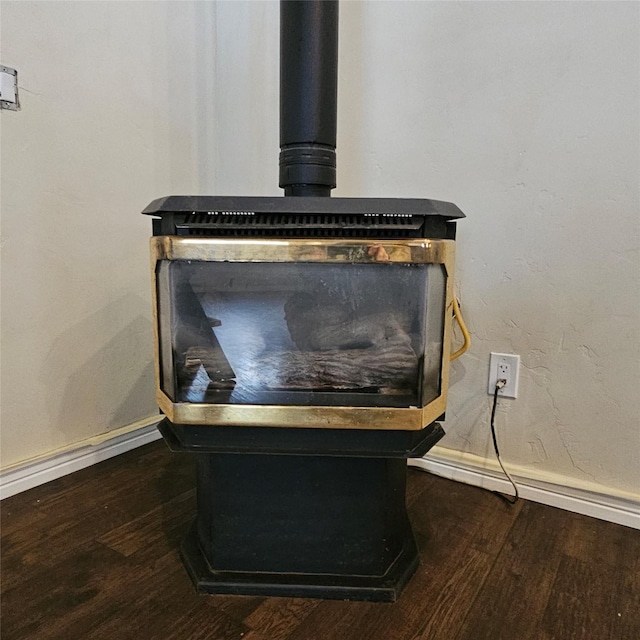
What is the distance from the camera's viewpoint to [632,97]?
1158 millimetres

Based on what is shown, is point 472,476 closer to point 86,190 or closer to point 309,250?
point 309,250

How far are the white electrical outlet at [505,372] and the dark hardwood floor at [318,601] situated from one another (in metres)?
0.28

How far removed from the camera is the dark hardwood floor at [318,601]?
0.89 meters

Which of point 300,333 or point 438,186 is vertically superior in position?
point 438,186

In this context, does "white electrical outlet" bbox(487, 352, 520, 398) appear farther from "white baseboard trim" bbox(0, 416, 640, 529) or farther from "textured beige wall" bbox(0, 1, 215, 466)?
"textured beige wall" bbox(0, 1, 215, 466)

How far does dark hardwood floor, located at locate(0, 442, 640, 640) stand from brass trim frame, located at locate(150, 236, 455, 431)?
1.15 ft

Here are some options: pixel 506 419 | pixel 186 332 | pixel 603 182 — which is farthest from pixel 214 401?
pixel 603 182

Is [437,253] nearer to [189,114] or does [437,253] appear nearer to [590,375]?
[590,375]

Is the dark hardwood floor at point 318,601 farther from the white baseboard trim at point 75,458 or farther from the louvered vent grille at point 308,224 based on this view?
the louvered vent grille at point 308,224

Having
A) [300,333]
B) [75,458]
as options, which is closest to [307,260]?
[300,333]

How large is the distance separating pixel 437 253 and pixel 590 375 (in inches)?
26.1

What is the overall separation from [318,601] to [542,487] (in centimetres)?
71

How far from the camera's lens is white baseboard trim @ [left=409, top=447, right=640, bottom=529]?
125 centimetres

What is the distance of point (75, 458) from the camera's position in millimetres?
1471
